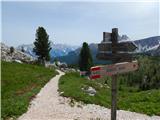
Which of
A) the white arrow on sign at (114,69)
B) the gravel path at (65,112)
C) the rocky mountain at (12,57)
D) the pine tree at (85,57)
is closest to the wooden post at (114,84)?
the white arrow on sign at (114,69)

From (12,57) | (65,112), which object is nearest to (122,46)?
(65,112)

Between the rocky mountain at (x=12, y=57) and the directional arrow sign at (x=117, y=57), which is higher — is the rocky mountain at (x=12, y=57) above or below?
above

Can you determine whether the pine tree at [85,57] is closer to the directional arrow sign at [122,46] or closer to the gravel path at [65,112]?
the gravel path at [65,112]

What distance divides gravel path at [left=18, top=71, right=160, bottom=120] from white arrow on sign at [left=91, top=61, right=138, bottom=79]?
9274mm

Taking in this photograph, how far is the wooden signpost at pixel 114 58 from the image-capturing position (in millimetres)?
12938

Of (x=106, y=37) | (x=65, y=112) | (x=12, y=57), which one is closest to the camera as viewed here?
(x=106, y=37)

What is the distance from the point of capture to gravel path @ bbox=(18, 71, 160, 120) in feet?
73.6

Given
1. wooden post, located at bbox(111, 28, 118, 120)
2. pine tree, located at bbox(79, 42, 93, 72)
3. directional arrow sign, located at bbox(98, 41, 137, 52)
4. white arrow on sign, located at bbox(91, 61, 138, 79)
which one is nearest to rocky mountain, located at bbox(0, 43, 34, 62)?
pine tree, located at bbox(79, 42, 93, 72)

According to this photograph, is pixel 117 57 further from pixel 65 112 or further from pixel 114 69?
pixel 65 112

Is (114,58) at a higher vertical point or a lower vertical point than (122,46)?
lower

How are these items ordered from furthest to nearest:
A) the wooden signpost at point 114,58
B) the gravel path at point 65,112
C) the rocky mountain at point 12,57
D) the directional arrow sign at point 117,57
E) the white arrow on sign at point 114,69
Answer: the rocky mountain at point 12,57
the gravel path at point 65,112
the directional arrow sign at point 117,57
the wooden signpost at point 114,58
the white arrow on sign at point 114,69

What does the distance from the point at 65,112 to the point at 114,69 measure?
11.8m

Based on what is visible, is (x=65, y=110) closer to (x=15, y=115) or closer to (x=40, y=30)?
(x=15, y=115)

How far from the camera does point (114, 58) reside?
1344 cm
